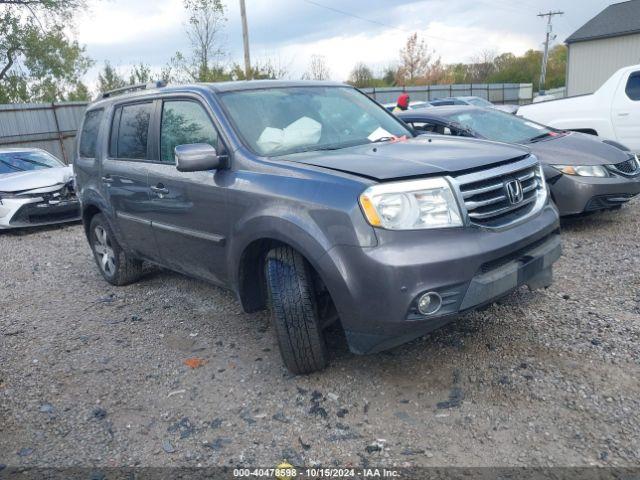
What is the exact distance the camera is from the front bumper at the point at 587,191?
5.69 meters

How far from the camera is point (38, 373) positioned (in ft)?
12.3

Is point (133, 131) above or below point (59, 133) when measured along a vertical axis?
above

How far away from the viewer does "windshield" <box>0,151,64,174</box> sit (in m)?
9.44

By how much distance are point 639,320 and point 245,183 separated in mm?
2833

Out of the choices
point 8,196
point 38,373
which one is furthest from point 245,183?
point 8,196

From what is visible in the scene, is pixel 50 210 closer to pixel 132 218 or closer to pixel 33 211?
pixel 33 211

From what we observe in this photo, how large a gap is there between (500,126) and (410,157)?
4224mm

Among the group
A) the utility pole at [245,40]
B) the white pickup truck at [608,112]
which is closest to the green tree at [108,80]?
the utility pole at [245,40]

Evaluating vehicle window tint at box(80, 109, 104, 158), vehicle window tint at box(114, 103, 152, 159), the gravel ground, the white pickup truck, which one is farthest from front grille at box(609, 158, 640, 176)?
vehicle window tint at box(80, 109, 104, 158)

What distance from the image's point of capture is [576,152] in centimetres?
598

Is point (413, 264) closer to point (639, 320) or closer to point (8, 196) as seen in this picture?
point (639, 320)

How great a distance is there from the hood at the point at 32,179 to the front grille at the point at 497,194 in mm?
7886

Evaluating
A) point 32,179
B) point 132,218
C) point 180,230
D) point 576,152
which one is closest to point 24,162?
point 32,179

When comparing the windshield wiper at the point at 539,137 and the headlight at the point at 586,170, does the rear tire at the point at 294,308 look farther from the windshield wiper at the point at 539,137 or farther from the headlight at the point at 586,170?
the windshield wiper at the point at 539,137
